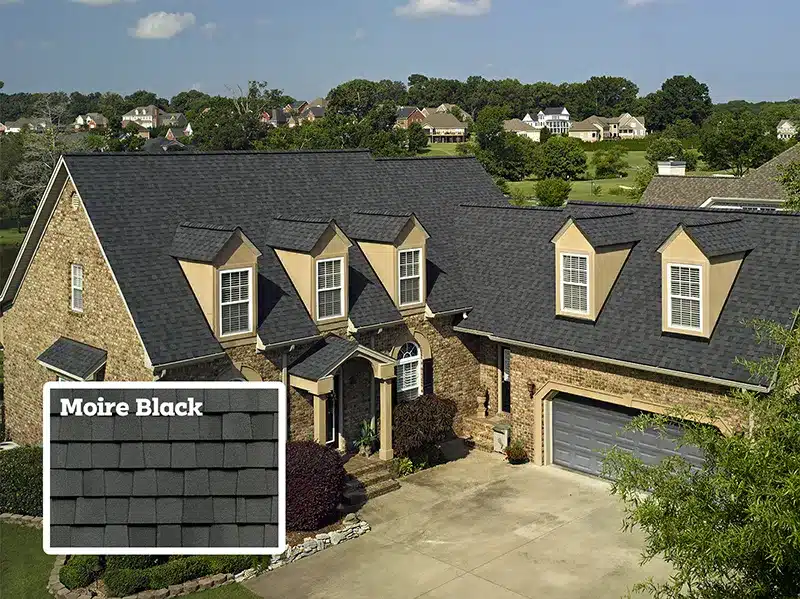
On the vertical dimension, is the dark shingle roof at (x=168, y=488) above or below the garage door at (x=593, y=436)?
above

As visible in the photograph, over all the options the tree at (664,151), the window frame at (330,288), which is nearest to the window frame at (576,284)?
the window frame at (330,288)

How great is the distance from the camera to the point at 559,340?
2345 cm

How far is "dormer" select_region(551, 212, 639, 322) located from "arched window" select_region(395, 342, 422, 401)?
4.30m

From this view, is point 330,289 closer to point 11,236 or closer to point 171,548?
point 171,548

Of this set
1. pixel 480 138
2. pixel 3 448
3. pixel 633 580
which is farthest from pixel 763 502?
pixel 480 138

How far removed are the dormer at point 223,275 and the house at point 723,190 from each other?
116 ft

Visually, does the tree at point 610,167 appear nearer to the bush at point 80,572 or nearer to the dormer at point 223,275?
the dormer at point 223,275

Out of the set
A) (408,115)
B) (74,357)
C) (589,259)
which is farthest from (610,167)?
(408,115)

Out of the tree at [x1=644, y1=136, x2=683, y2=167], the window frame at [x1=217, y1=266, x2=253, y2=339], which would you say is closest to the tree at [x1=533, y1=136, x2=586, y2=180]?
the tree at [x1=644, y1=136, x2=683, y2=167]

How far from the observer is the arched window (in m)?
25.4

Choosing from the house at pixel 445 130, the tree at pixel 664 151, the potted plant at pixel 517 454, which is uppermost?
the house at pixel 445 130

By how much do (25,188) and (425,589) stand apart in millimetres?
64284

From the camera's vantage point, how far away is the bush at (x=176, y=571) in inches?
682

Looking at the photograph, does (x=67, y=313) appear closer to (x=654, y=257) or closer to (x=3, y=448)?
(x=3, y=448)
